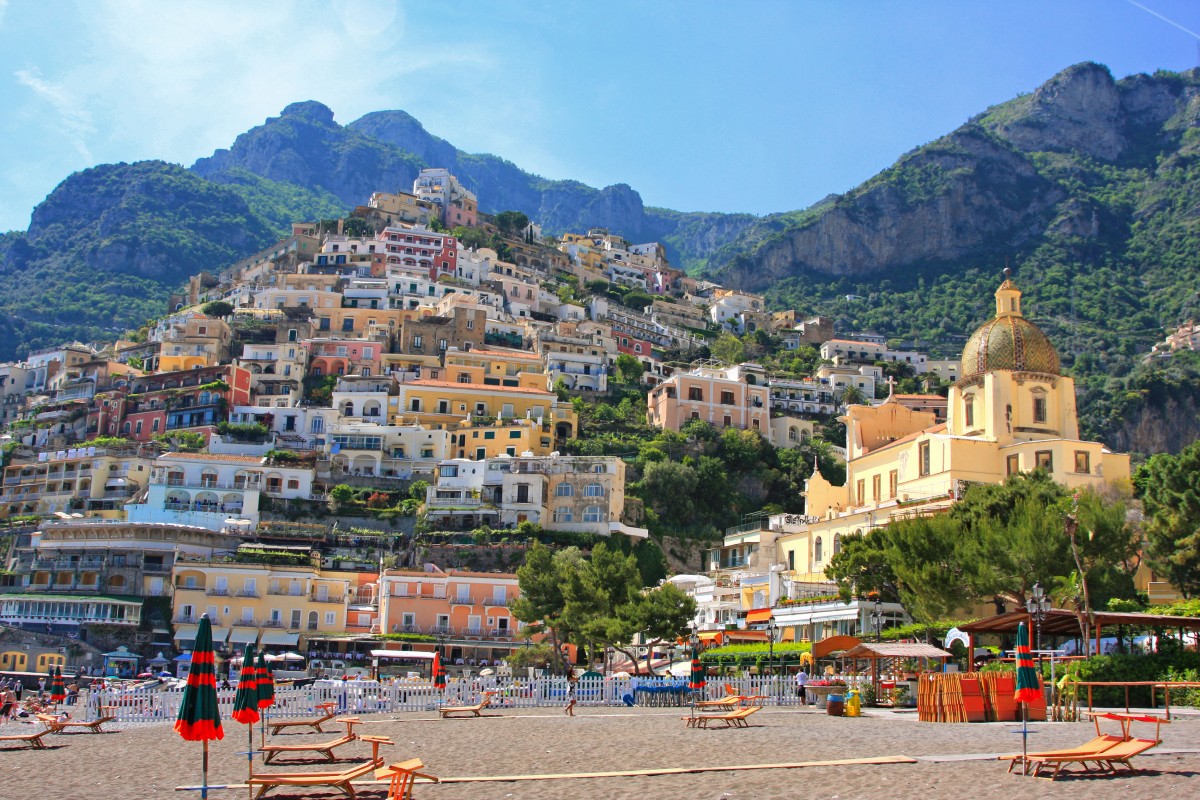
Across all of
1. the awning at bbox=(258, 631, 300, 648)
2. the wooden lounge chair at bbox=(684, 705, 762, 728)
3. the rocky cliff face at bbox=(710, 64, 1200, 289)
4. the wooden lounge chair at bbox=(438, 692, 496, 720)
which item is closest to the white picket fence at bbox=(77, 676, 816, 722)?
the wooden lounge chair at bbox=(438, 692, 496, 720)

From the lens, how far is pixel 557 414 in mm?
81812

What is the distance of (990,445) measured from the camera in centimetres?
5003

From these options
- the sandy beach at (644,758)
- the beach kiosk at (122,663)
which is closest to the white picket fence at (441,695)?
the sandy beach at (644,758)

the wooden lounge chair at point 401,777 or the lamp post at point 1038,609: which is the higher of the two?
the lamp post at point 1038,609

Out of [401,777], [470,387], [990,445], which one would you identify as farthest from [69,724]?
[470,387]

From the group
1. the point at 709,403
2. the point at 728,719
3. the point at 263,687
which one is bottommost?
the point at 728,719

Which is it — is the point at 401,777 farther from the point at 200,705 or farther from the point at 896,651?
the point at 896,651

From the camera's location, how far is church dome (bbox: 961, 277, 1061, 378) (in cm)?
5156

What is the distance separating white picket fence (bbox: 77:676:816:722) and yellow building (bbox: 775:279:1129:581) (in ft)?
54.6

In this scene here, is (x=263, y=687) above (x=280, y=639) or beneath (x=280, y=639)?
beneath

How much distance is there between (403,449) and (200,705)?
62.3 m

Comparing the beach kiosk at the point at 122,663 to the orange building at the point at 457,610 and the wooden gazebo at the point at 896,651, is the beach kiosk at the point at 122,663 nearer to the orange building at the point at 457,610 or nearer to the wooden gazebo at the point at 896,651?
the orange building at the point at 457,610

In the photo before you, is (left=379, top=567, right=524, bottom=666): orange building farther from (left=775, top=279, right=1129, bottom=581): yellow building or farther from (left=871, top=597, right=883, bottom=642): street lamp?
(left=871, top=597, right=883, bottom=642): street lamp

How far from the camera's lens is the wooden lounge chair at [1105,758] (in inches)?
598
